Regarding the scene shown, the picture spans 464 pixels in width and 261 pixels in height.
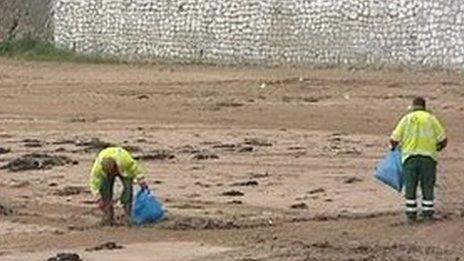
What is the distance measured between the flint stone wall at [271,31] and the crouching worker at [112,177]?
18.1m

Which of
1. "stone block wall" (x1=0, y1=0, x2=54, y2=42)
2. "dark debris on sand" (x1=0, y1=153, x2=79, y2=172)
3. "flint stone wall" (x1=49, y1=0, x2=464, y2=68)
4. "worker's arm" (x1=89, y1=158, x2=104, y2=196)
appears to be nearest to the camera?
"worker's arm" (x1=89, y1=158, x2=104, y2=196)

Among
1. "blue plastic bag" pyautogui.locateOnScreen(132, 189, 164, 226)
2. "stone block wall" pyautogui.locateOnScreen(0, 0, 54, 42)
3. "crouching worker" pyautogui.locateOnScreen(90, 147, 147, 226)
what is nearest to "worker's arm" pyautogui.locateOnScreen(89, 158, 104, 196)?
"crouching worker" pyautogui.locateOnScreen(90, 147, 147, 226)

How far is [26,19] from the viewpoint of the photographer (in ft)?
151

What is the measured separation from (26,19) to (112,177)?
95.3 feet

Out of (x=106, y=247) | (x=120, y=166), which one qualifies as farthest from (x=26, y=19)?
(x=106, y=247)

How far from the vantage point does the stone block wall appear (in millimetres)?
45000

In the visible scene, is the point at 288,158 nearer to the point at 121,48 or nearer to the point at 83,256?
the point at 83,256

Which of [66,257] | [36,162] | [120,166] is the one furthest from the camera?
[36,162]

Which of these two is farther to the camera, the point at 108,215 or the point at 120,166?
the point at 108,215

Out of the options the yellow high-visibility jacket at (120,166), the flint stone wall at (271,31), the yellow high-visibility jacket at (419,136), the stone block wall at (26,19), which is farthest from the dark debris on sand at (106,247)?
the stone block wall at (26,19)

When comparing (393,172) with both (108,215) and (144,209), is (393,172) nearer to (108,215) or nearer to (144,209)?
(144,209)

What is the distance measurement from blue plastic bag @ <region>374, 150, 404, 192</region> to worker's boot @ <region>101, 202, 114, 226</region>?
290 cm

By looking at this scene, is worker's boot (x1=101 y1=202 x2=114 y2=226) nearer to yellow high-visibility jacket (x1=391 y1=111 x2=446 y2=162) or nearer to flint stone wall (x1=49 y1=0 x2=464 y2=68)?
yellow high-visibility jacket (x1=391 y1=111 x2=446 y2=162)

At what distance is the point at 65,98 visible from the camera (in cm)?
3334
